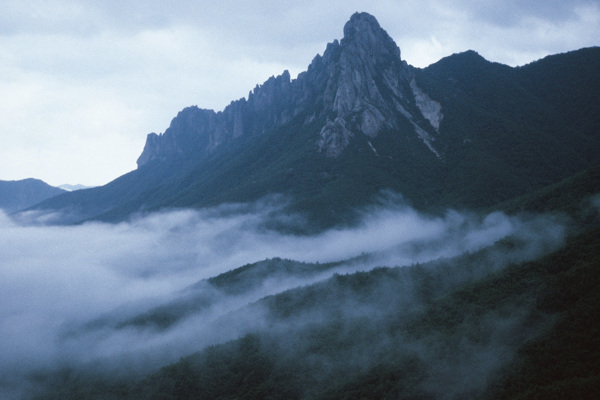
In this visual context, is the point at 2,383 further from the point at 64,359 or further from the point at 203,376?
the point at 203,376

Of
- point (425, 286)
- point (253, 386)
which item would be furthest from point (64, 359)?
point (425, 286)

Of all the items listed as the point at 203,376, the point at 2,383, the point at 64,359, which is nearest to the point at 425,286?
the point at 203,376

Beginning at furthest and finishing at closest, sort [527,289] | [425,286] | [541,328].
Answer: [425,286]
[527,289]
[541,328]

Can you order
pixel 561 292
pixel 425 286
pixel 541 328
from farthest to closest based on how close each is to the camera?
pixel 425 286, pixel 561 292, pixel 541 328

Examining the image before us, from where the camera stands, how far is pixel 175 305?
620ft

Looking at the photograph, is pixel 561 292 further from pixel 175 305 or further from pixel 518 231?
pixel 175 305

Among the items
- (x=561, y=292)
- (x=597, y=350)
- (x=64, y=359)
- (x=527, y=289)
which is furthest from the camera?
(x=64, y=359)

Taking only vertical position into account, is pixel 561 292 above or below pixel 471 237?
below

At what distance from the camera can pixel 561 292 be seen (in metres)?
100

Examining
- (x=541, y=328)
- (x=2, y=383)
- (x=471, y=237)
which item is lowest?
(x=2, y=383)

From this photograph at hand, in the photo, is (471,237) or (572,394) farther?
(471,237)

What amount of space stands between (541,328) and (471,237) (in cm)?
8079

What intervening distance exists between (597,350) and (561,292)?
23.2 m

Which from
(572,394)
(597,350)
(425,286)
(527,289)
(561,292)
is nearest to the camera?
(572,394)
